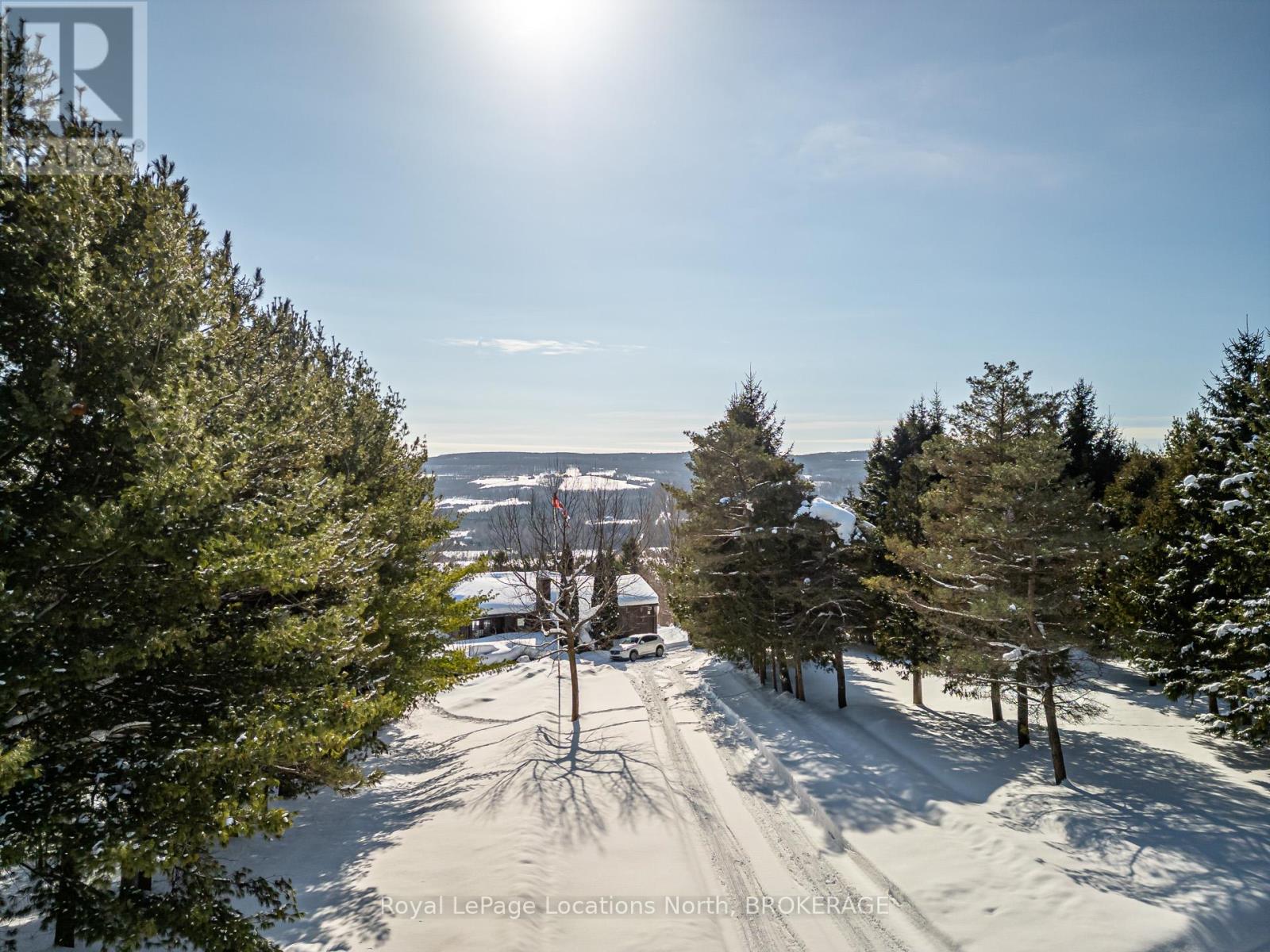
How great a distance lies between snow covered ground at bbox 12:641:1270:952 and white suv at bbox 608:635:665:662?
55.5 ft

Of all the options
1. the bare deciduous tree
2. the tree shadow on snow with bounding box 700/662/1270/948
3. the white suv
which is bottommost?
the white suv

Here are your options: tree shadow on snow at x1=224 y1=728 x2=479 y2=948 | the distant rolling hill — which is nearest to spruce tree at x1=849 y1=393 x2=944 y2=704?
tree shadow on snow at x1=224 y1=728 x2=479 y2=948

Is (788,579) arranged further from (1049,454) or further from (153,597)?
(153,597)

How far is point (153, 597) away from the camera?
21.4ft

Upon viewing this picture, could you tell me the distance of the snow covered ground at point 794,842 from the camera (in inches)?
376

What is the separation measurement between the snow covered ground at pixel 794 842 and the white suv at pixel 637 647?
16.9m

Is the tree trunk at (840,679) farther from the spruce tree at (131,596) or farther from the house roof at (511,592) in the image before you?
the house roof at (511,592)

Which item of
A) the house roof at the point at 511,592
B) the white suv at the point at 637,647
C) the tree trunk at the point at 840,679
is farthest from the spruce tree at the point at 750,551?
the house roof at the point at 511,592

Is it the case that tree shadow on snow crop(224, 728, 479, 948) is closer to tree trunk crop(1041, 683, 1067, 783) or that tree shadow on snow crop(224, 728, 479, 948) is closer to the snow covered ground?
the snow covered ground

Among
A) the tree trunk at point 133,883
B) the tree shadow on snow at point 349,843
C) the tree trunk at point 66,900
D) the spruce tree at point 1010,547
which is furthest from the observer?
the spruce tree at point 1010,547

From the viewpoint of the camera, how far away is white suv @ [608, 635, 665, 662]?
38.0 m

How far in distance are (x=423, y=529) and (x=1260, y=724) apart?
20380 mm

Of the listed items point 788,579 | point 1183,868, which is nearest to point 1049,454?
point 1183,868

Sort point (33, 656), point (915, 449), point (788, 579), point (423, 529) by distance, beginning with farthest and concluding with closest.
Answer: point (915, 449)
point (788, 579)
point (423, 529)
point (33, 656)
